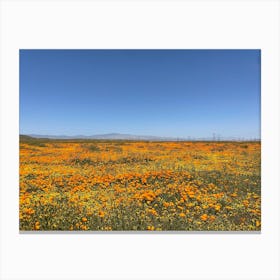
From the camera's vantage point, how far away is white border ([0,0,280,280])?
3139 mm

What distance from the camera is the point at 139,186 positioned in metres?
3.69

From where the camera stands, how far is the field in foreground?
316 cm

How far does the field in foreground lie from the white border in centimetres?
19

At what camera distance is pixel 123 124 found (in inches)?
150

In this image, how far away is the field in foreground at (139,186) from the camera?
3164mm

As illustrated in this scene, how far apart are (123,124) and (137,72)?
0.96m
